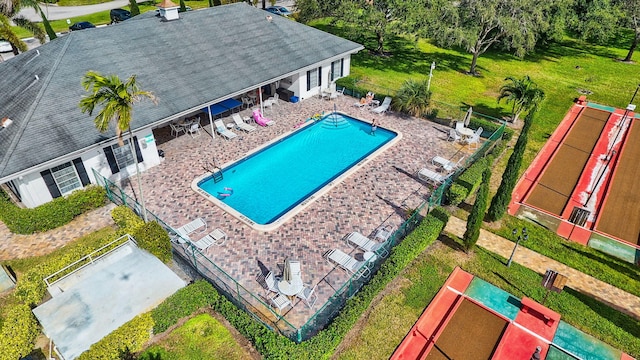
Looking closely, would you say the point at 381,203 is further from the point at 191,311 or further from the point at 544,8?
the point at 544,8

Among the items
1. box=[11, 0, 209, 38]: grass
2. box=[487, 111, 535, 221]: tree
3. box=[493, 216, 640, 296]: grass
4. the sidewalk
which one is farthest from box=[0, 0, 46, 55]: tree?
box=[493, 216, 640, 296]: grass

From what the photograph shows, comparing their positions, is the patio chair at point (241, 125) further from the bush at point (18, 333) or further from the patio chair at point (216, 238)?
the bush at point (18, 333)

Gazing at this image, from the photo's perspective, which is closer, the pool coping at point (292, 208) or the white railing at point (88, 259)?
the white railing at point (88, 259)

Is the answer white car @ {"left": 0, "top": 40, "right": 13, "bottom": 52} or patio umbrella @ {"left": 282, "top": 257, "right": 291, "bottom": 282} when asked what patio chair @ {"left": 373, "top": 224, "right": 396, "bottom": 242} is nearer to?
patio umbrella @ {"left": 282, "top": 257, "right": 291, "bottom": 282}

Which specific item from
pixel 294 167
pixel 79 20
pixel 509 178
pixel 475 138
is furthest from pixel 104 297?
pixel 79 20

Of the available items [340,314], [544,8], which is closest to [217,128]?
[340,314]

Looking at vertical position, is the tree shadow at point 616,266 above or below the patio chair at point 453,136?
below

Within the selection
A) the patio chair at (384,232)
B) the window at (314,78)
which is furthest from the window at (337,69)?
the patio chair at (384,232)

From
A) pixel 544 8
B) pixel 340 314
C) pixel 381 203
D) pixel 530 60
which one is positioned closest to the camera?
pixel 340 314

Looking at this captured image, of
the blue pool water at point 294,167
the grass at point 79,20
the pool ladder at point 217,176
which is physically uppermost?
the grass at point 79,20
